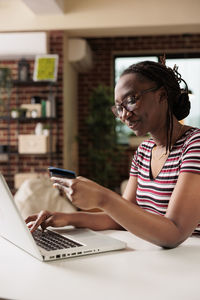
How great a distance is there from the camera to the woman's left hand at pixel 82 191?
101 cm

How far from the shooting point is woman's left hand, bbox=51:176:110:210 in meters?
1.01

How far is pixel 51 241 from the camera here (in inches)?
45.5

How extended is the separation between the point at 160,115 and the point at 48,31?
13.2 ft

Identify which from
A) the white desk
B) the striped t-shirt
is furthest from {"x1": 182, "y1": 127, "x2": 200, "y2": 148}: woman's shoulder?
the white desk

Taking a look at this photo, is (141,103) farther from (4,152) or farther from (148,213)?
(4,152)

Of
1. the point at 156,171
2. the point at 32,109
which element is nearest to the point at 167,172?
the point at 156,171

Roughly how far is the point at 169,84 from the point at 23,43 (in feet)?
12.9

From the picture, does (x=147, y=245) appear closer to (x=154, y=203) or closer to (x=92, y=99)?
(x=154, y=203)

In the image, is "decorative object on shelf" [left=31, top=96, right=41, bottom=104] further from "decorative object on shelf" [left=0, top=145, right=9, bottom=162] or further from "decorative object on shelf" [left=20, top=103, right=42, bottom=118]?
"decorative object on shelf" [left=0, top=145, right=9, bottom=162]

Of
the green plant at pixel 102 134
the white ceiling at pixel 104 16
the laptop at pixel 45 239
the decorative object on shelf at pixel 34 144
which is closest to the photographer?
the laptop at pixel 45 239

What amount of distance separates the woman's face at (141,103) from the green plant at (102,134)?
4.23 meters

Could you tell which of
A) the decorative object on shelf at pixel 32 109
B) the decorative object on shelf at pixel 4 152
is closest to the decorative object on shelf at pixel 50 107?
the decorative object on shelf at pixel 32 109

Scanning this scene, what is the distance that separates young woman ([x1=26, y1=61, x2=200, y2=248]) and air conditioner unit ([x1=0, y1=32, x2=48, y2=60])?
12.3 ft

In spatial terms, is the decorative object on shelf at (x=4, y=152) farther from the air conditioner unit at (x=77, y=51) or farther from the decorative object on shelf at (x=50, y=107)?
the air conditioner unit at (x=77, y=51)
